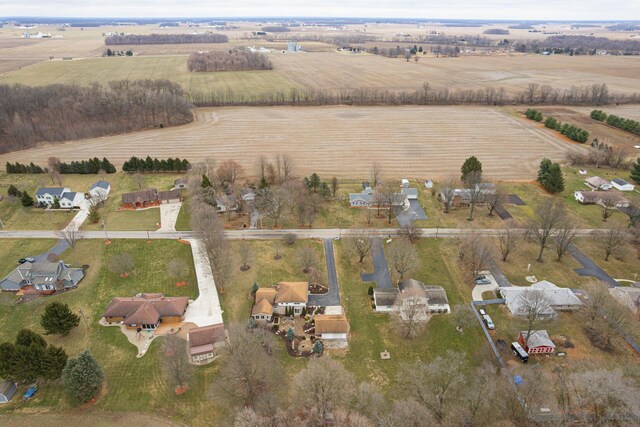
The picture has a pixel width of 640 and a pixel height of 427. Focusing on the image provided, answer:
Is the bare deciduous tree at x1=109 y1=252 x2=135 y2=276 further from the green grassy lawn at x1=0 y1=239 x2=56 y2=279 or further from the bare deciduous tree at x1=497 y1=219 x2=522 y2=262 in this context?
the bare deciduous tree at x1=497 y1=219 x2=522 y2=262

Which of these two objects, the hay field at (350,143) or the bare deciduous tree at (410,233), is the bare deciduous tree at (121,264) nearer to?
the hay field at (350,143)

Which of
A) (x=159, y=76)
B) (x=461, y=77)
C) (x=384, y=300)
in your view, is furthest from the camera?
(x=461, y=77)

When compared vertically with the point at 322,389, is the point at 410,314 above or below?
below

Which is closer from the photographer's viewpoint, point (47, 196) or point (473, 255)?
point (473, 255)

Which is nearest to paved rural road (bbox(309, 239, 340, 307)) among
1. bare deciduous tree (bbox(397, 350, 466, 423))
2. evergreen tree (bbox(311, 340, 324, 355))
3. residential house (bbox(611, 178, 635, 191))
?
evergreen tree (bbox(311, 340, 324, 355))

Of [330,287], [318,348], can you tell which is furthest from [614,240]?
[318,348]

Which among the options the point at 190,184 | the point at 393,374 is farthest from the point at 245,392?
the point at 190,184

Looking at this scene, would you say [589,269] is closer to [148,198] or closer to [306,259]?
[306,259]
